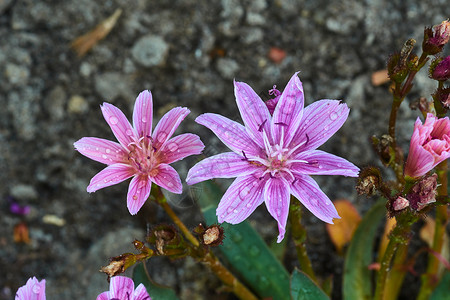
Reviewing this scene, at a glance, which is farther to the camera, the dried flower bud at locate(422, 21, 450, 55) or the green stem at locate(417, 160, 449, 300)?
the green stem at locate(417, 160, 449, 300)

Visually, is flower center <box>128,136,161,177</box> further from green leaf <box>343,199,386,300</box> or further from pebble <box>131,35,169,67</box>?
pebble <box>131,35,169,67</box>

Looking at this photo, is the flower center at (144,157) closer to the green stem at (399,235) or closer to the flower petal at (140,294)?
the flower petal at (140,294)

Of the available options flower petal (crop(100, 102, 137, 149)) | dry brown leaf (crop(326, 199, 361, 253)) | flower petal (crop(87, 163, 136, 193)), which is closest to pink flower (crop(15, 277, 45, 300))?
flower petal (crop(87, 163, 136, 193))

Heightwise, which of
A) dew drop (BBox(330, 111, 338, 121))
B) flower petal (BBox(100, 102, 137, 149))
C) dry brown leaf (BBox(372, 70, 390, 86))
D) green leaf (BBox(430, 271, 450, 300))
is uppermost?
dry brown leaf (BBox(372, 70, 390, 86))

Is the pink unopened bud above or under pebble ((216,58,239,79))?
under

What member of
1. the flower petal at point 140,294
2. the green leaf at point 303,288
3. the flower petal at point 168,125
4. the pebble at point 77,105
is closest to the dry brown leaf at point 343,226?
the green leaf at point 303,288

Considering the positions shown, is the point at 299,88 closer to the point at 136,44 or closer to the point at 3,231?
the point at 136,44
